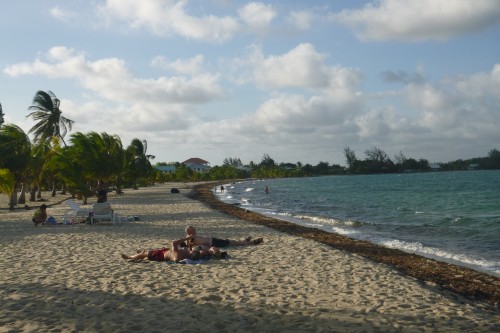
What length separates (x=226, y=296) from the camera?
21.5 feet

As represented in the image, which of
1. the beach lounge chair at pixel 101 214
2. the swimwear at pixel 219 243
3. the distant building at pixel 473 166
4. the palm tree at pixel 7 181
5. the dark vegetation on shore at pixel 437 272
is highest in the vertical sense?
the distant building at pixel 473 166

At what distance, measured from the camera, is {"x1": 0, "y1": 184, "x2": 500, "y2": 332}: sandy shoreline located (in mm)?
5355

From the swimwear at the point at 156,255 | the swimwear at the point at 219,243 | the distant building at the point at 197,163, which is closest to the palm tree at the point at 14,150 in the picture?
the swimwear at the point at 219,243

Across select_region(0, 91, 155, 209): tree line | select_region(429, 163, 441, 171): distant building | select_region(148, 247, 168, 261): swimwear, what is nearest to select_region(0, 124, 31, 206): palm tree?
select_region(0, 91, 155, 209): tree line

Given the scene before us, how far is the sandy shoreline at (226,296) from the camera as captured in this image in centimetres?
536

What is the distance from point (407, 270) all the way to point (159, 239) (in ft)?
22.7

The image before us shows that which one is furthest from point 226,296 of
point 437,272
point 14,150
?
point 14,150

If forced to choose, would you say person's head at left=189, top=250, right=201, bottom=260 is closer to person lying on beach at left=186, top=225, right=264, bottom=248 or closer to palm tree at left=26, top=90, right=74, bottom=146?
person lying on beach at left=186, top=225, right=264, bottom=248

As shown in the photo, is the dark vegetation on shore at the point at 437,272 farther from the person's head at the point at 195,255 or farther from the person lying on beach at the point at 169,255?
the person lying on beach at the point at 169,255

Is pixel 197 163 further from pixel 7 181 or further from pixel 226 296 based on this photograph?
pixel 226 296

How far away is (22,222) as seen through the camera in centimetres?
1753

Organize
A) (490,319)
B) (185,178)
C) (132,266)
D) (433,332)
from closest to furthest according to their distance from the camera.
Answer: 1. (433,332)
2. (490,319)
3. (132,266)
4. (185,178)

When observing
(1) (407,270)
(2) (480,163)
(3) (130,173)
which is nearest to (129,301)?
(1) (407,270)

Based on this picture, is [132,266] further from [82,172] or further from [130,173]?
[130,173]
